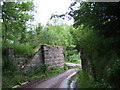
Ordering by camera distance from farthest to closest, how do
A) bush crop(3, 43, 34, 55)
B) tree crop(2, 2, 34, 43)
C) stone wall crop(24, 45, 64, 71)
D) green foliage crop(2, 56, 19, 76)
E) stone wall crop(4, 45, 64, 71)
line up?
stone wall crop(24, 45, 64, 71) < bush crop(3, 43, 34, 55) < stone wall crop(4, 45, 64, 71) < tree crop(2, 2, 34, 43) < green foliage crop(2, 56, 19, 76)

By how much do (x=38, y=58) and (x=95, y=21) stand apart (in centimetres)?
879

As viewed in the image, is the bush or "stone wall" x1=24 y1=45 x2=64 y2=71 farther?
"stone wall" x1=24 y1=45 x2=64 y2=71

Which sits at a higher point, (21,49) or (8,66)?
(21,49)

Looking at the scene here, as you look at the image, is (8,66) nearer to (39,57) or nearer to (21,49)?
(21,49)

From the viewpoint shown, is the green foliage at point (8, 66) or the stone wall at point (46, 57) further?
the stone wall at point (46, 57)

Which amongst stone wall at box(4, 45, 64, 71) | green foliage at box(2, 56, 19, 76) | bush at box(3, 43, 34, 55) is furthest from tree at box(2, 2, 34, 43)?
green foliage at box(2, 56, 19, 76)

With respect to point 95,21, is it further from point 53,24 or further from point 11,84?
point 53,24

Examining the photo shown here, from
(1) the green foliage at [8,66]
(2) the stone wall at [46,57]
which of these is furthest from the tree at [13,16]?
(2) the stone wall at [46,57]

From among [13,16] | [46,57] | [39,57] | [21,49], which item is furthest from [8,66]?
[46,57]

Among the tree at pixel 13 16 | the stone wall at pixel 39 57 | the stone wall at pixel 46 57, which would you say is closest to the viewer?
the tree at pixel 13 16

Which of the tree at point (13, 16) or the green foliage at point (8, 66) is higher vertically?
the tree at point (13, 16)

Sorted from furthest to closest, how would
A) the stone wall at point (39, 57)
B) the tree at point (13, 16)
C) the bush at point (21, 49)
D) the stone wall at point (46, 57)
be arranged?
1. the stone wall at point (46, 57)
2. the bush at point (21, 49)
3. the stone wall at point (39, 57)
4. the tree at point (13, 16)

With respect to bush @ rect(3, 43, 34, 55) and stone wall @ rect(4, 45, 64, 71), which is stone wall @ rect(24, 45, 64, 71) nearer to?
stone wall @ rect(4, 45, 64, 71)

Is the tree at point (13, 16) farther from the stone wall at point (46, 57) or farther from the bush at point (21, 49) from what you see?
the stone wall at point (46, 57)
